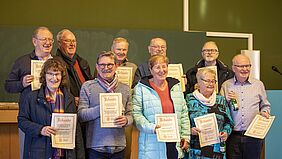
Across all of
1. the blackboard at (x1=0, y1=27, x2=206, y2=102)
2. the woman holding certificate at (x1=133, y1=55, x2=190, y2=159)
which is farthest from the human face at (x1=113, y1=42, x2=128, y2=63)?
the blackboard at (x1=0, y1=27, x2=206, y2=102)

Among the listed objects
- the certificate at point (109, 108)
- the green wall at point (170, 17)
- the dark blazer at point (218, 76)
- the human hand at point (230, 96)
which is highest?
the green wall at point (170, 17)

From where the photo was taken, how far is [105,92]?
3180 millimetres

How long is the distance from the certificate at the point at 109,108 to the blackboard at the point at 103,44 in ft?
7.74

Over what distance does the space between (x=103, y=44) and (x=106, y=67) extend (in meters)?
2.48

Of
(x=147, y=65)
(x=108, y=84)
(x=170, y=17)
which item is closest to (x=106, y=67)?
(x=108, y=84)

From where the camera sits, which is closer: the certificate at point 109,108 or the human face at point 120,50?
the certificate at point 109,108

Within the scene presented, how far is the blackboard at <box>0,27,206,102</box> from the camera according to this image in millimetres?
5152

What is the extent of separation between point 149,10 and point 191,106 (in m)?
2.91

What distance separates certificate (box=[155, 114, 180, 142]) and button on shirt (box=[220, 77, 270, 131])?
29.5 inches

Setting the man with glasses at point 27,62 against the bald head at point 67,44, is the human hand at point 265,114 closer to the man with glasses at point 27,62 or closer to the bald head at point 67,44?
the bald head at point 67,44

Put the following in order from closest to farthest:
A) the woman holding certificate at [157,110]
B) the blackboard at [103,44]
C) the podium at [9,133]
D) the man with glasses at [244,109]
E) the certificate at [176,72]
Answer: the woman holding certificate at [157,110] → the man with glasses at [244,109] → the certificate at [176,72] → the podium at [9,133] → the blackboard at [103,44]

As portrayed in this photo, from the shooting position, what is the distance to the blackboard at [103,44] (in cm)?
515

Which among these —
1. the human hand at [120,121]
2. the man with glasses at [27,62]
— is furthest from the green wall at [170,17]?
the human hand at [120,121]

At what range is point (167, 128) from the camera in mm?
3211
